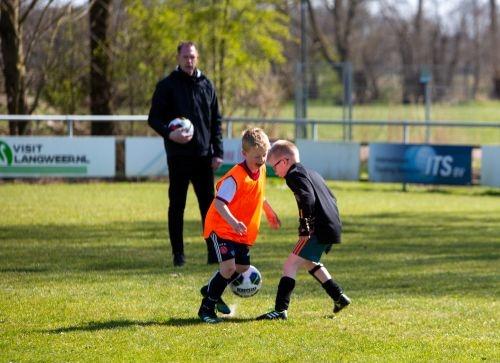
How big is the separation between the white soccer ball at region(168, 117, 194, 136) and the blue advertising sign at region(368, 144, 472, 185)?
37.3ft

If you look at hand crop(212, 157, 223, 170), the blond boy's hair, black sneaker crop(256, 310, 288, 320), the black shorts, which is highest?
the blond boy's hair

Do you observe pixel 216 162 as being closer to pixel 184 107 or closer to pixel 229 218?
pixel 184 107

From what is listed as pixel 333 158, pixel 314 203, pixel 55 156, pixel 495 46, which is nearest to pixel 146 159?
pixel 55 156

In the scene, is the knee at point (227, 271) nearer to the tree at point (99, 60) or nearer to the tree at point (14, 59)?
the tree at point (14, 59)

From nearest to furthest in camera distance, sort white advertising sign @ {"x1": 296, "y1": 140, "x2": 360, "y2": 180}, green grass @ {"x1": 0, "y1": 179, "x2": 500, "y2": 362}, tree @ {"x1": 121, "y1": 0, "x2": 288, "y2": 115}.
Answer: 1. green grass @ {"x1": 0, "y1": 179, "x2": 500, "y2": 362}
2. white advertising sign @ {"x1": 296, "y1": 140, "x2": 360, "y2": 180}
3. tree @ {"x1": 121, "y1": 0, "x2": 288, "y2": 115}

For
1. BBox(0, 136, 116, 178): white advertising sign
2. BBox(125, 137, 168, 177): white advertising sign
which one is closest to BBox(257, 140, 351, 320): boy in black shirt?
BBox(0, 136, 116, 178): white advertising sign

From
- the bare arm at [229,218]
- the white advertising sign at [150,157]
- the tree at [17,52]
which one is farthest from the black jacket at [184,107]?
the tree at [17,52]

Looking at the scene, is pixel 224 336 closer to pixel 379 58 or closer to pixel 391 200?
pixel 391 200

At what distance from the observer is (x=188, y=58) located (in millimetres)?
10609

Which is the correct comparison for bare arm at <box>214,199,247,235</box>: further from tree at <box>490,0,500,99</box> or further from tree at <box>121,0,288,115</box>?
tree at <box>490,0,500,99</box>

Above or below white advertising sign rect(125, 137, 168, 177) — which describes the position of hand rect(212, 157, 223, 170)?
above

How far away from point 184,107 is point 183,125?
269 millimetres

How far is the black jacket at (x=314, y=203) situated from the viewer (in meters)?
7.92

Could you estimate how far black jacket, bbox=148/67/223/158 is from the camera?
35.3ft
